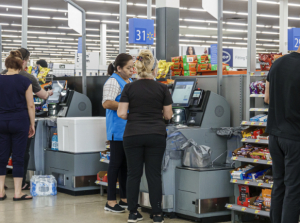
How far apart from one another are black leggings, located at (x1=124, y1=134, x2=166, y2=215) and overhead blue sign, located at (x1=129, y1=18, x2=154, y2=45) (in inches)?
114

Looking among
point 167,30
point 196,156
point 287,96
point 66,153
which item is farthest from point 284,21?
point 287,96

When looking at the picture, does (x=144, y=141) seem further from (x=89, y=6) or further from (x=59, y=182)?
(x=89, y=6)

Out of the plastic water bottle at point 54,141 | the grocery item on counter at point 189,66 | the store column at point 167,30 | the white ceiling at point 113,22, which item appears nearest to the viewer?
the grocery item on counter at point 189,66

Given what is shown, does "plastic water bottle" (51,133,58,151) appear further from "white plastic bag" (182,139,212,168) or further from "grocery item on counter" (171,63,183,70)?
"white plastic bag" (182,139,212,168)

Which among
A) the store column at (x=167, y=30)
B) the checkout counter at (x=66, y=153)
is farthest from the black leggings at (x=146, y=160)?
the store column at (x=167, y=30)

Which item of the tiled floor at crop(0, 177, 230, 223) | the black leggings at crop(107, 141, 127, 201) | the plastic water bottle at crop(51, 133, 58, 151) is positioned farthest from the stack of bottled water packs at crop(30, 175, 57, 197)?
the black leggings at crop(107, 141, 127, 201)

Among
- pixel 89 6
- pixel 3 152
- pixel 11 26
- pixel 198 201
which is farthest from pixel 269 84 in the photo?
pixel 11 26

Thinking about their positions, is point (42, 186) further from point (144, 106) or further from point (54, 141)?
point (144, 106)

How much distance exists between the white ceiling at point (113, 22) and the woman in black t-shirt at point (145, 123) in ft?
35.7

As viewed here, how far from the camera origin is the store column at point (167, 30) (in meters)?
5.77

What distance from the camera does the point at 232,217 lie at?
3727 mm

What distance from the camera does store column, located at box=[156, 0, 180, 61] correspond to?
5.77m

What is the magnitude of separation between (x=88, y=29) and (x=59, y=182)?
15267mm

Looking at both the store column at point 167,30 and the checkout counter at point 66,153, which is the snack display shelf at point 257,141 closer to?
the checkout counter at point 66,153
